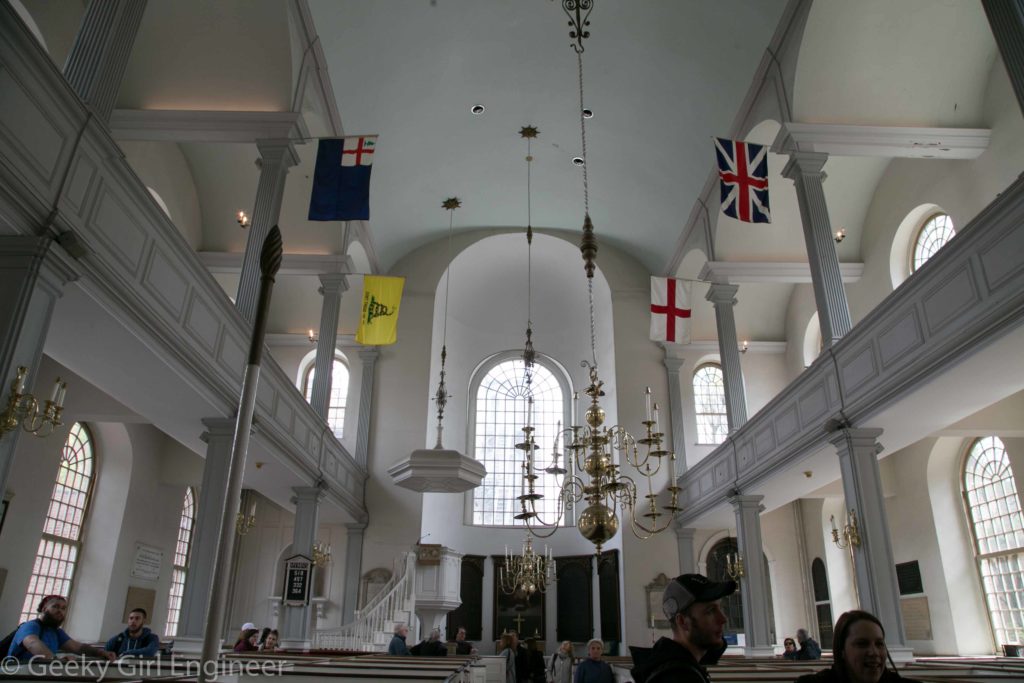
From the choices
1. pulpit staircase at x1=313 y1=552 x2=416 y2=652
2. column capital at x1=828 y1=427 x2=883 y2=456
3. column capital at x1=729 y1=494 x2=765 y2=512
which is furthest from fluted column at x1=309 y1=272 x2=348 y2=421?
column capital at x1=828 y1=427 x2=883 y2=456

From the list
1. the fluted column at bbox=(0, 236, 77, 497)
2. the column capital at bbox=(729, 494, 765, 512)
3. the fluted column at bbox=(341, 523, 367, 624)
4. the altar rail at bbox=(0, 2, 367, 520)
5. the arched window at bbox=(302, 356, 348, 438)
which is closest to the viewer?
the fluted column at bbox=(0, 236, 77, 497)

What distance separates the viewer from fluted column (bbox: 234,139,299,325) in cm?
937

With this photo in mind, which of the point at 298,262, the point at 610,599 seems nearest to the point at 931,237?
the point at 610,599

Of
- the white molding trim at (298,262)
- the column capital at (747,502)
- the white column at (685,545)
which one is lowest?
the white column at (685,545)

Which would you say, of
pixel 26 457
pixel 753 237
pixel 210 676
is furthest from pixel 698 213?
pixel 210 676

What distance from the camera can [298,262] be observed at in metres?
14.7

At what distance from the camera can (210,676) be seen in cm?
135

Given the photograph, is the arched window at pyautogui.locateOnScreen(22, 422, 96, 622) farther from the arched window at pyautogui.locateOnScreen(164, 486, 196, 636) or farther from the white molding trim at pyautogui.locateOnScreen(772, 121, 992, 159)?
the white molding trim at pyautogui.locateOnScreen(772, 121, 992, 159)

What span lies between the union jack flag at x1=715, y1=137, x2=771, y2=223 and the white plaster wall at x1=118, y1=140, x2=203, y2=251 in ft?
30.2

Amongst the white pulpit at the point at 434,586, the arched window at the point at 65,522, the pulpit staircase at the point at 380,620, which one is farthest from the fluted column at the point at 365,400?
the arched window at the point at 65,522

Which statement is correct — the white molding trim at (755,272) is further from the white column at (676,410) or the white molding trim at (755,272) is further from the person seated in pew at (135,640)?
the person seated in pew at (135,640)

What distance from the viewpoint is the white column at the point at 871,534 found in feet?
26.9

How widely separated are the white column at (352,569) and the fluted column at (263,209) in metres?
8.20

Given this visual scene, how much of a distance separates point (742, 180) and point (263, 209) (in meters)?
6.86
